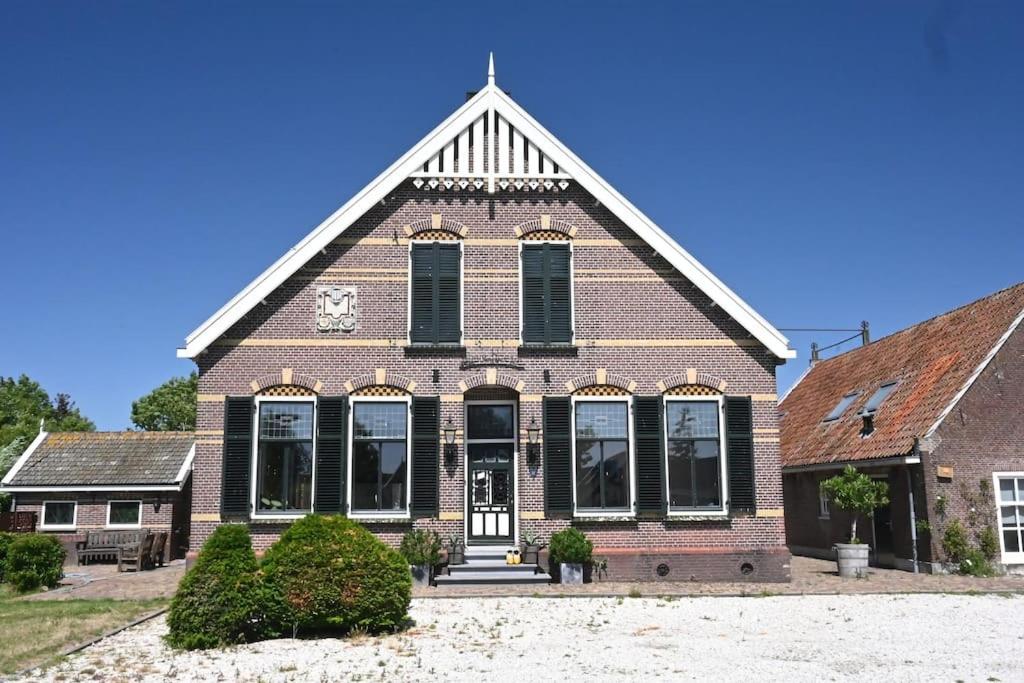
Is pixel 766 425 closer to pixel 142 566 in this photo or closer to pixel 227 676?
pixel 227 676

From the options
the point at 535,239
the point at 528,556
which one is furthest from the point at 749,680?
the point at 535,239

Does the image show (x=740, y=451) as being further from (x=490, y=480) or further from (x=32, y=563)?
(x=32, y=563)

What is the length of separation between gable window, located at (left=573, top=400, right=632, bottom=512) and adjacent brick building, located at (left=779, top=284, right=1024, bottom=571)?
6.54 m

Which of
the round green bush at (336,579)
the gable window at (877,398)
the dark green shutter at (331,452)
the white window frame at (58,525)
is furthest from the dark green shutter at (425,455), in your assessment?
the white window frame at (58,525)

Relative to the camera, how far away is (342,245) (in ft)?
61.5

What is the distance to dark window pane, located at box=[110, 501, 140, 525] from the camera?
2456 cm

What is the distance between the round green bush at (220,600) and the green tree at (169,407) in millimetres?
59755

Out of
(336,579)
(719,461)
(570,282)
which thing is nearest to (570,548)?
(719,461)

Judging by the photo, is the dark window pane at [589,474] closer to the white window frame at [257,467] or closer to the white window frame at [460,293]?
the white window frame at [460,293]

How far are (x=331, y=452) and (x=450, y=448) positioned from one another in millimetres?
2305

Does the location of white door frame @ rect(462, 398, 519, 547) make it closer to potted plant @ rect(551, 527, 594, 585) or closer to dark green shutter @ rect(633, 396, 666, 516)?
potted plant @ rect(551, 527, 594, 585)

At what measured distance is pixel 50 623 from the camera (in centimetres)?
1290

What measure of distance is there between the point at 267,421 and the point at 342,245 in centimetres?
383

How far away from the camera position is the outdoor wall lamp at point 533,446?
59.6 feet
